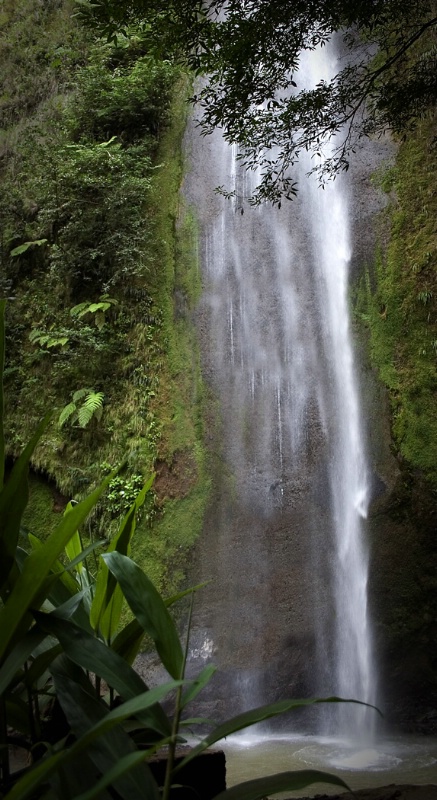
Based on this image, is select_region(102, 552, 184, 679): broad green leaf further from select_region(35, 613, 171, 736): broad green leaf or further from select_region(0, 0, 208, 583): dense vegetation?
select_region(0, 0, 208, 583): dense vegetation

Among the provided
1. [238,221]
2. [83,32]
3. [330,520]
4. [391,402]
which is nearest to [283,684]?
[330,520]

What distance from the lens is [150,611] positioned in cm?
109

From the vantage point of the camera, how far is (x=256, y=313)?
843 centimetres

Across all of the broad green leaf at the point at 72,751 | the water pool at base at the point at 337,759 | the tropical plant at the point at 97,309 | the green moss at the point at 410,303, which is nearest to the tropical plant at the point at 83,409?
the tropical plant at the point at 97,309

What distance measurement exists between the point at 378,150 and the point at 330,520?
486cm

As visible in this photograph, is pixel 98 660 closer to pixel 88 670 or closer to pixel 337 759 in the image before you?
pixel 88 670

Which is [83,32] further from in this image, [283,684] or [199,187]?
[283,684]

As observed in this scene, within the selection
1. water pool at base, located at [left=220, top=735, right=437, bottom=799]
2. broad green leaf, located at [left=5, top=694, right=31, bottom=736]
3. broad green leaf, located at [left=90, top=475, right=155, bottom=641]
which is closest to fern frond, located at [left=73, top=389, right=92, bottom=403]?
water pool at base, located at [left=220, top=735, right=437, bottom=799]

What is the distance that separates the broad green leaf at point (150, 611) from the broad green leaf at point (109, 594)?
1.15 ft

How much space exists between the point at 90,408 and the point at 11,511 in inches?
266

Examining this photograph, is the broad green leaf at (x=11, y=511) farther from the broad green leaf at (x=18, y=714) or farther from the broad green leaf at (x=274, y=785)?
the broad green leaf at (x=274, y=785)

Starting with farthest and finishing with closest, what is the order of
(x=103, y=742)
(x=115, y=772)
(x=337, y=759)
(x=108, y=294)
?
(x=108, y=294) < (x=337, y=759) < (x=103, y=742) < (x=115, y=772)

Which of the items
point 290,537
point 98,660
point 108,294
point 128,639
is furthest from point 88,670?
point 108,294

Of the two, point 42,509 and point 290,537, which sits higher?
point 42,509
